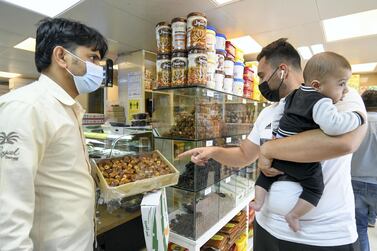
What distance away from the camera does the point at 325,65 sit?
1045mm

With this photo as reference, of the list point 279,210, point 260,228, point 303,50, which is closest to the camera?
point 279,210

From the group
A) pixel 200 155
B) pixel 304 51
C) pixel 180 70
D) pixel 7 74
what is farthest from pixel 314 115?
pixel 7 74

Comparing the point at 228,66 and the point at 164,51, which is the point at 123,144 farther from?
the point at 228,66

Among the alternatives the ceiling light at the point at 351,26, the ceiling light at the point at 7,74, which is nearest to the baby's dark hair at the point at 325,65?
the ceiling light at the point at 351,26

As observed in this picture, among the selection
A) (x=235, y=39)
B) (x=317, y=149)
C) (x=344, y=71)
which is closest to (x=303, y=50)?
(x=235, y=39)

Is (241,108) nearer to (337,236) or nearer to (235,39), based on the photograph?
(235,39)

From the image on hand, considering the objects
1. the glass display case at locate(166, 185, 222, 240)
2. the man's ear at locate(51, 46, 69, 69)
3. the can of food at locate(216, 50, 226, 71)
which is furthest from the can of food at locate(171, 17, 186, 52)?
the glass display case at locate(166, 185, 222, 240)

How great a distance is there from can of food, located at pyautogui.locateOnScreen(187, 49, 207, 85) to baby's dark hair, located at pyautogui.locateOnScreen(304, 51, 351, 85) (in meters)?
0.77

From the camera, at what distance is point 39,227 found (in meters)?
0.88

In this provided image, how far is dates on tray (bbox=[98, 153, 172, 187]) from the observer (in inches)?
47.5

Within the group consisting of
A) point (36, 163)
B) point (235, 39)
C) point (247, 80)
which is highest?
point (235, 39)

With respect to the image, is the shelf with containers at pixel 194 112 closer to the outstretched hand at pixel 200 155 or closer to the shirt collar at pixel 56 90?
the outstretched hand at pixel 200 155

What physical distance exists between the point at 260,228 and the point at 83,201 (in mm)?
900

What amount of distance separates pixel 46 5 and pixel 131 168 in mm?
2182
